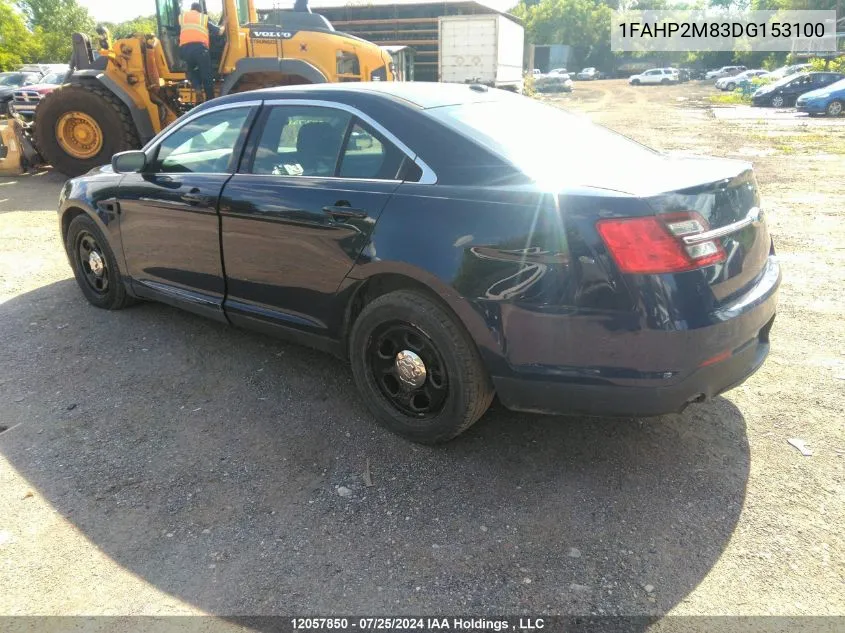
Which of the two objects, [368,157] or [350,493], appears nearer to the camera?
[350,493]

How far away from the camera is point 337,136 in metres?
3.41

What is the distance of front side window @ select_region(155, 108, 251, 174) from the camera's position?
3900mm

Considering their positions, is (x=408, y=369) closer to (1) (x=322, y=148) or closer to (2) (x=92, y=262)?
(1) (x=322, y=148)

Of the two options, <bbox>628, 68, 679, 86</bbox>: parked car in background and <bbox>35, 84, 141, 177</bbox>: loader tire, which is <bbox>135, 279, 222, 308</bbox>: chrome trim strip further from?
<bbox>628, 68, 679, 86</bbox>: parked car in background

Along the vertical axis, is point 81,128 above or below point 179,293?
above

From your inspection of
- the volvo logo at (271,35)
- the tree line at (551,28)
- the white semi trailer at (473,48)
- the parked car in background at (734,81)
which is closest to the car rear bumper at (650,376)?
the volvo logo at (271,35)

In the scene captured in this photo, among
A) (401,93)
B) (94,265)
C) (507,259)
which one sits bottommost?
(94,265)

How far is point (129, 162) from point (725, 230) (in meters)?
3.64

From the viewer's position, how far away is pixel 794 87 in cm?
2858

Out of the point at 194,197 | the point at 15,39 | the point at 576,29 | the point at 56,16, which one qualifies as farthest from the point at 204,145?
the point at 576,29

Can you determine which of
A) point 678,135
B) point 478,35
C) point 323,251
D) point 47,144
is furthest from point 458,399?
point 478,35

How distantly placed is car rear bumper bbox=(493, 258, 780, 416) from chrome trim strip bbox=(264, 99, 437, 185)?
91 centimetres

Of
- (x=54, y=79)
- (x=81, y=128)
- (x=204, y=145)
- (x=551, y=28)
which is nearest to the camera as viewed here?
(x=204, y=145)

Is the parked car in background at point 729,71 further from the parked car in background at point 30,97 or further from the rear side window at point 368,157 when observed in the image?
the rear side window at point 368,157
